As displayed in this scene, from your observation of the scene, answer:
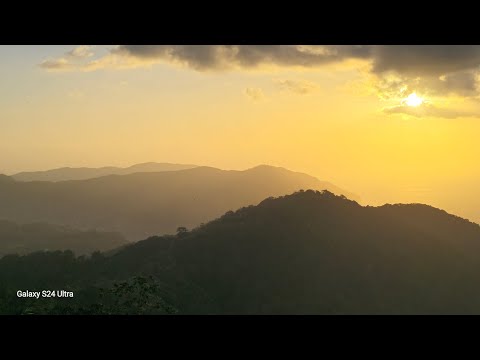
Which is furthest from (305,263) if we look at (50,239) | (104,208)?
(104,208)

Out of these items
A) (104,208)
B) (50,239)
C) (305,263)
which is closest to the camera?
(305,263)

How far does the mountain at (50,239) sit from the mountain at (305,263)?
3612cm

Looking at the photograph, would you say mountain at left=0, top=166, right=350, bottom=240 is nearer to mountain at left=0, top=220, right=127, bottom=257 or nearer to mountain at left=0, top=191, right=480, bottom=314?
mountain at left=0, top=220, right=127, bottom=257

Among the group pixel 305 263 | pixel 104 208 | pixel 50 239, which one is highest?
pixel 305 263

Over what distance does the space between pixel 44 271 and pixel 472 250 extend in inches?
2367

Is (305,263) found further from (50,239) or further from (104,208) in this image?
(104,208)

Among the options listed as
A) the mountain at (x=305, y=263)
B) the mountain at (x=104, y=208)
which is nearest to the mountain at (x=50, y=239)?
the mountain at (x=305, y=263)

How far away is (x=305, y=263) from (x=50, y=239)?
2519 inches

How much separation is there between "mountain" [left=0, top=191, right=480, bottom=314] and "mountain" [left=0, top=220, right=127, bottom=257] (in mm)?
36122

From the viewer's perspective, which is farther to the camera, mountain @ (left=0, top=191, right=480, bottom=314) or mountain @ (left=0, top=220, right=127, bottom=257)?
mountain @ (left=0, top=220, right=127, bottom=257)

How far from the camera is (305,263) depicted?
62.0 meters

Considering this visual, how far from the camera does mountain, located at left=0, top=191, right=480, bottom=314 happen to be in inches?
2032

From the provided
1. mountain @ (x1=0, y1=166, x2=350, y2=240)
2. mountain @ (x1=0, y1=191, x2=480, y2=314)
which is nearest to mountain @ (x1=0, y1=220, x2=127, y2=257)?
mountain @ (x1=0, y1=191, x2=480, y2=314)
